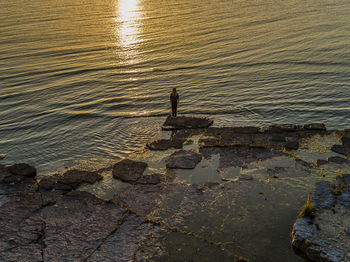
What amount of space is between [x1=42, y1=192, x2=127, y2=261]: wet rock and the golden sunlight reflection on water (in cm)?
2209

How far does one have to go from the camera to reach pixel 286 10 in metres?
50.2

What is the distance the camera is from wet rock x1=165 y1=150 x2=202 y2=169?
12523mm

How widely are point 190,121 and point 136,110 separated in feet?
16.2

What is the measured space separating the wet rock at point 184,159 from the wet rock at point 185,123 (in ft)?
8.81

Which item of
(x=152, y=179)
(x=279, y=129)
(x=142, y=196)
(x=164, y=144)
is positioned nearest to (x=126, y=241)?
(x=142, y=196)

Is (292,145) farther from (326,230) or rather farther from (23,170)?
(23,170)

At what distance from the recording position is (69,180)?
11961 mm

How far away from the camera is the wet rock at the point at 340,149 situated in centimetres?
1255

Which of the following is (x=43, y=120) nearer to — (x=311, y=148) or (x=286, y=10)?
(x=311, y=148)

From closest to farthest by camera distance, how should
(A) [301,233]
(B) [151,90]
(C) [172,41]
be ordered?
(A) [301,233] < (B) [151,90] < (C) [172,41]

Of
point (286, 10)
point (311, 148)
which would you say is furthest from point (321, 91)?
point (286, 10)

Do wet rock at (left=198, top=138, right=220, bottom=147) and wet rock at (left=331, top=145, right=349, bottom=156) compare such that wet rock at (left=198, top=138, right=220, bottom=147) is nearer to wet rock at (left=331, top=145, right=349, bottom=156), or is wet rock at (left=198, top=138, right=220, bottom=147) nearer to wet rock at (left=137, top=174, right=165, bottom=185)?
wet rock at (left=137, top=174, right=165, bottom=185)

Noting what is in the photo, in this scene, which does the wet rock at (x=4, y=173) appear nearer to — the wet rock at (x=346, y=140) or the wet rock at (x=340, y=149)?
the wet rock at (x=340, y=149)

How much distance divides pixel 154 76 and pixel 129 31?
1903 centimetres
